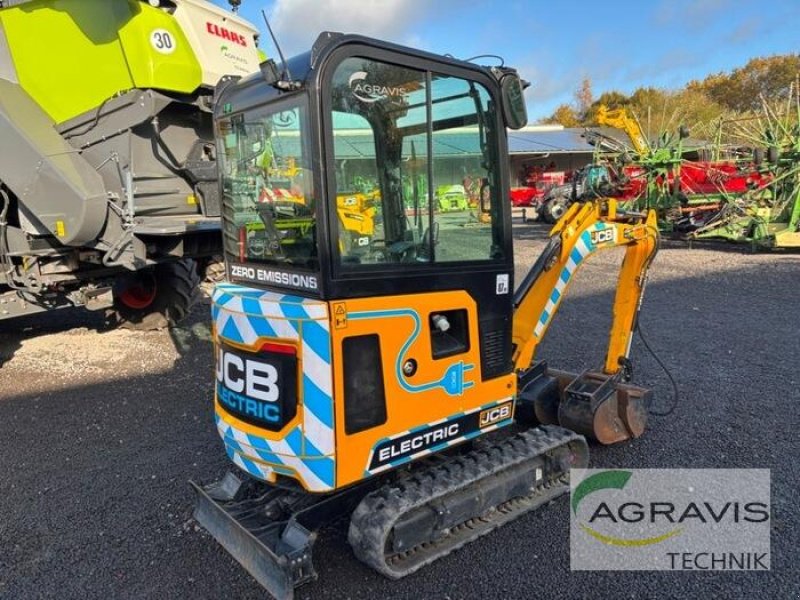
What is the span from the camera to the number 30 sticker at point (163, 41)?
5.26 m

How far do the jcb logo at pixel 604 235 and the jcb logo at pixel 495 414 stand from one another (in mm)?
1188

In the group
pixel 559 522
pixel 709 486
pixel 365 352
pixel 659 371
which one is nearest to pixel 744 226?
pixel 659 371

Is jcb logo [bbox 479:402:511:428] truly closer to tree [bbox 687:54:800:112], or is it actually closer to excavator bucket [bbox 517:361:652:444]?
excavator bucket [bbox 517:361:652:444]

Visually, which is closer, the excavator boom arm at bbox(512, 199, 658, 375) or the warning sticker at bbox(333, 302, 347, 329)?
the warning sticker at bbox(333, 302, 347, 329)

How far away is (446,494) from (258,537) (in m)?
0.89

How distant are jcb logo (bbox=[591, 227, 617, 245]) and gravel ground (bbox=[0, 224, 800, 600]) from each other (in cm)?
139

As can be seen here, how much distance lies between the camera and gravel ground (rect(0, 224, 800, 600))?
8.98 feet

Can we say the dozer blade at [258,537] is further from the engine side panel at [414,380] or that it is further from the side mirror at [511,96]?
the side mirror at [511,96]

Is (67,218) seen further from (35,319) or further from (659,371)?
(659,371)

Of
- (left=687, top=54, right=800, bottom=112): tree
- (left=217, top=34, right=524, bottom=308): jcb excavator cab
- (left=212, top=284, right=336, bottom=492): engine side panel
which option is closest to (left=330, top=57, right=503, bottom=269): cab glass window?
(left=217, top=34, right=524, bottom=308): jcb excavator cab

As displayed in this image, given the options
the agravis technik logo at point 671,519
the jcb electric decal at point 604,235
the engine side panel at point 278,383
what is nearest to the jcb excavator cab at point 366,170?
the engine side panel at point 278,383

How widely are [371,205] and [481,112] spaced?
0.79 metres

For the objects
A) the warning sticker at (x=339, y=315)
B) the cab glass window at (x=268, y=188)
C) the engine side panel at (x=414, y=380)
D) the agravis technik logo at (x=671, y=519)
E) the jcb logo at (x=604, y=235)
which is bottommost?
the agravis technik logo at (x=671, y=519)

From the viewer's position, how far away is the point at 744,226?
12625 mm
